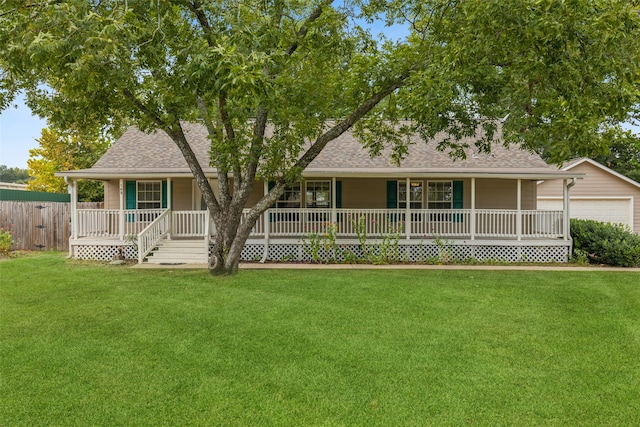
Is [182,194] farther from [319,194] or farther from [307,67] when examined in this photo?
[307,67]

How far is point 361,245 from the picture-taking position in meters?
11.9

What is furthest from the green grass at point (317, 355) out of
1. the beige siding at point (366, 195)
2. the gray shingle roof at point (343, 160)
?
the beige siding at point (366, 195)

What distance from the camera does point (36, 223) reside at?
14.0 m

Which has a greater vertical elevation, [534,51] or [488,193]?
[534,51]

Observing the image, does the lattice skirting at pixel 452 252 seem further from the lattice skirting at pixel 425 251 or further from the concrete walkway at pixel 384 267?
the concrete walkway at pixel 384 267

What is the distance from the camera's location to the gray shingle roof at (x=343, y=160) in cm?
1234

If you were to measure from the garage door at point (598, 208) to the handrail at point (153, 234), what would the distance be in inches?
596

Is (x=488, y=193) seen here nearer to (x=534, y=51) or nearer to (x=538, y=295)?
(x=538, y=295)

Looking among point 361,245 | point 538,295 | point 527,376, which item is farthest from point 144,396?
point 361,245

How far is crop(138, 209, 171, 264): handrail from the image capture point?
1101 cm

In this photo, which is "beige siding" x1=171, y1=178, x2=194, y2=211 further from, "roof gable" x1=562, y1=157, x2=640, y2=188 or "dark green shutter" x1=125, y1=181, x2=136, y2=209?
"roof gable" x1=562, y1=157, x2=640, y2=188

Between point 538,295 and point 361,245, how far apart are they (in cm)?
530

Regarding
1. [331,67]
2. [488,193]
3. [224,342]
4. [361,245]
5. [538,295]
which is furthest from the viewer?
[488,193]

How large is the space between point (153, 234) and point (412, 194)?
848 cm
